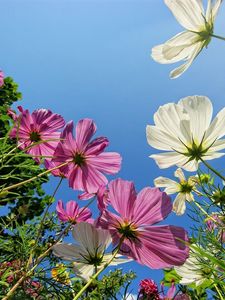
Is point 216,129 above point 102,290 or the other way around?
above

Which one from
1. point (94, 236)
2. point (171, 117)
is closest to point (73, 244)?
point (94, 236)

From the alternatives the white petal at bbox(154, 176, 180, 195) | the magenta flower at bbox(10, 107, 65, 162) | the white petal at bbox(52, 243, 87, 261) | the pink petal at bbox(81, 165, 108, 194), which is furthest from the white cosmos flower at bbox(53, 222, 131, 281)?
the white petal at bbox(154, 176, 180, 195)

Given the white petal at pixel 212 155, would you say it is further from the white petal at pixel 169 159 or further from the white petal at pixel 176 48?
the white petal at pixel 176 48

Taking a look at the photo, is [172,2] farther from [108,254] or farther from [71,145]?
[108,254]

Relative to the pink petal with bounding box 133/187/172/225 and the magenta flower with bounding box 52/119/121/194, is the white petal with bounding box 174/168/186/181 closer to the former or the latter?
the magenta flower with bounding box 52/119/121/194

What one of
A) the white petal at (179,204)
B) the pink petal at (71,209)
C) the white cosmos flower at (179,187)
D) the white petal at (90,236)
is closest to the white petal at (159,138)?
the white petal at (90,236)

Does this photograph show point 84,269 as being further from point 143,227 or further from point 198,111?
point 198,111

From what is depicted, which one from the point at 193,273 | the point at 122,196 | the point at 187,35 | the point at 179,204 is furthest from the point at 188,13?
the point at 179,204
